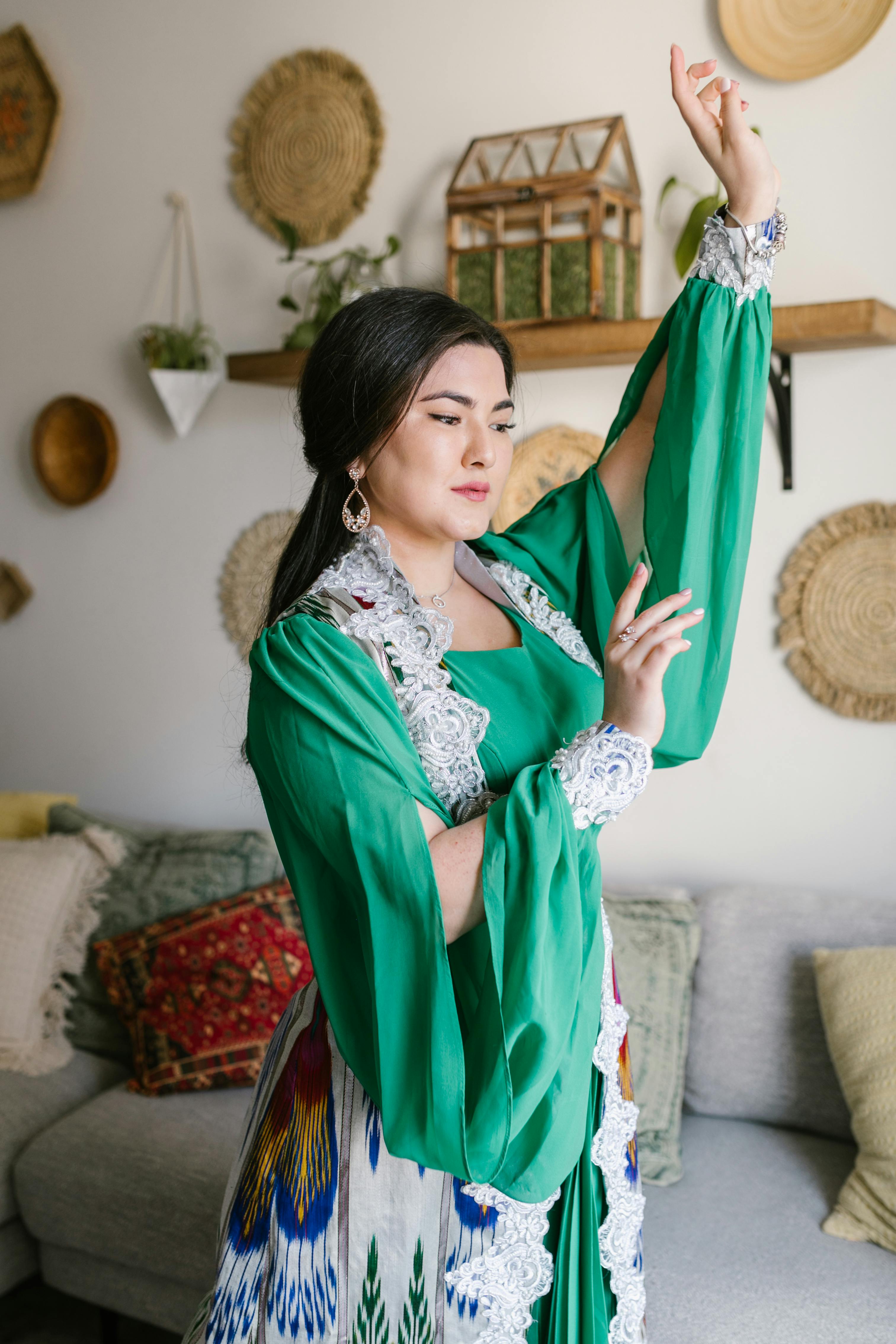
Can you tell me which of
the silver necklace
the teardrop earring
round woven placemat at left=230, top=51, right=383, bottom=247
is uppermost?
round woven placemat at left=230, top=51, right=383, bottom=247

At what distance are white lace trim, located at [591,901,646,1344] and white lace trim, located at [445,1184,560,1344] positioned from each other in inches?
3.4

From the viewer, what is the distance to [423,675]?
109 centimetres

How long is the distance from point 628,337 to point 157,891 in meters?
1.53

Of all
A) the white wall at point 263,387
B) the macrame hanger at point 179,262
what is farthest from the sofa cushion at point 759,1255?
the macrame hanger at point 179,262

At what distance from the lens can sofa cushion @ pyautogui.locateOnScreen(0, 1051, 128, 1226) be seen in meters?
2.07

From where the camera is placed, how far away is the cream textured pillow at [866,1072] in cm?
164

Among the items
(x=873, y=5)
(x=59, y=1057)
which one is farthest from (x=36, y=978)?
(x=873, y=5)

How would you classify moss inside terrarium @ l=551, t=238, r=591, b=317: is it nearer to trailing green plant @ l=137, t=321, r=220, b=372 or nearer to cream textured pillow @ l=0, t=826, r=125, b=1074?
trailing green plant @ l=137, t=321, r=220, b=372

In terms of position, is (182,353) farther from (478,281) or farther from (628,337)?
(628,337)

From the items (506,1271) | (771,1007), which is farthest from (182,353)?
(506,1271)

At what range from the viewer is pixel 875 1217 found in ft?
5.39

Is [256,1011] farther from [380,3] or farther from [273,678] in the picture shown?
[380,3]

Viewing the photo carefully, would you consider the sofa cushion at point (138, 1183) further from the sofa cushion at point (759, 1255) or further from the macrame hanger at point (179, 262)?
the macrame hanger at point (179, 262)

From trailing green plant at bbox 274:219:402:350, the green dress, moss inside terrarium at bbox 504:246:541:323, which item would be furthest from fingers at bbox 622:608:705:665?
trailing green plant at bbox 274:219:402:350
